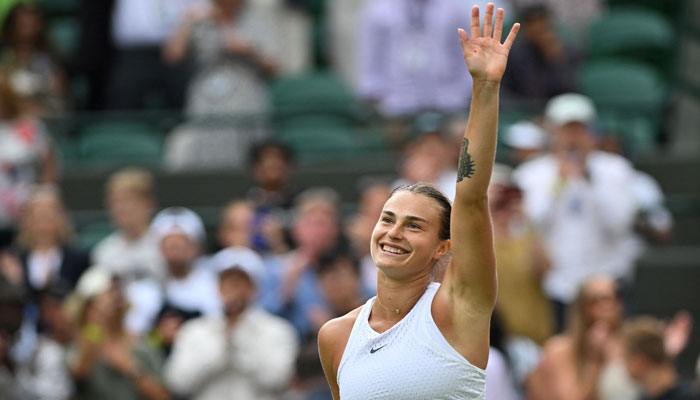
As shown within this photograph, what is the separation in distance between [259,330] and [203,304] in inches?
28.5

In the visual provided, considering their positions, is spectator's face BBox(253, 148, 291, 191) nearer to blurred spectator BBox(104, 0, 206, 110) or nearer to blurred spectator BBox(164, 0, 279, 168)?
blurred spectator BBox(164, 0, 279, 168)

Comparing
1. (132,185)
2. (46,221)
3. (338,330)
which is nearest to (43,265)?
(46,221)

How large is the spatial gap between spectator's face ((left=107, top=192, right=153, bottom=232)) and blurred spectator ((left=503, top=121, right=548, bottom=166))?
2763mm

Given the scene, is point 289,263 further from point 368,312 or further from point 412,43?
point 368,312

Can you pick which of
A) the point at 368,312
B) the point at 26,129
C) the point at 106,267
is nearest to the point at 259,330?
the point at 106,267

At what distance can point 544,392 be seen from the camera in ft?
27.0

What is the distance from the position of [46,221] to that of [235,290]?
5.75ft

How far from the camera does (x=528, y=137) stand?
1027 centimetres

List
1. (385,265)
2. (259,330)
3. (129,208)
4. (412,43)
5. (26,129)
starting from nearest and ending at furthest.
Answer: (385,265) → (259,330) → (129,208) → (26,129) → (412,43)

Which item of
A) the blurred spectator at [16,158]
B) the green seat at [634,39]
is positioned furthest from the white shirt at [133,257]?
the green seat at [634,39]

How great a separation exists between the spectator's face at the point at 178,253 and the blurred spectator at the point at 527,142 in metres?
2.74

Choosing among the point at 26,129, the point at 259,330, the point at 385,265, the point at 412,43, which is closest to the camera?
the point at 385,265

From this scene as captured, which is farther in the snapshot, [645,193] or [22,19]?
[22,19]

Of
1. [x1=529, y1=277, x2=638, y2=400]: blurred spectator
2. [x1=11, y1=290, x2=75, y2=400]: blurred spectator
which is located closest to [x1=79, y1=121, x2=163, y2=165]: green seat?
[x1=11, y1=290, x2=75, y2=400]: blurred spectator
